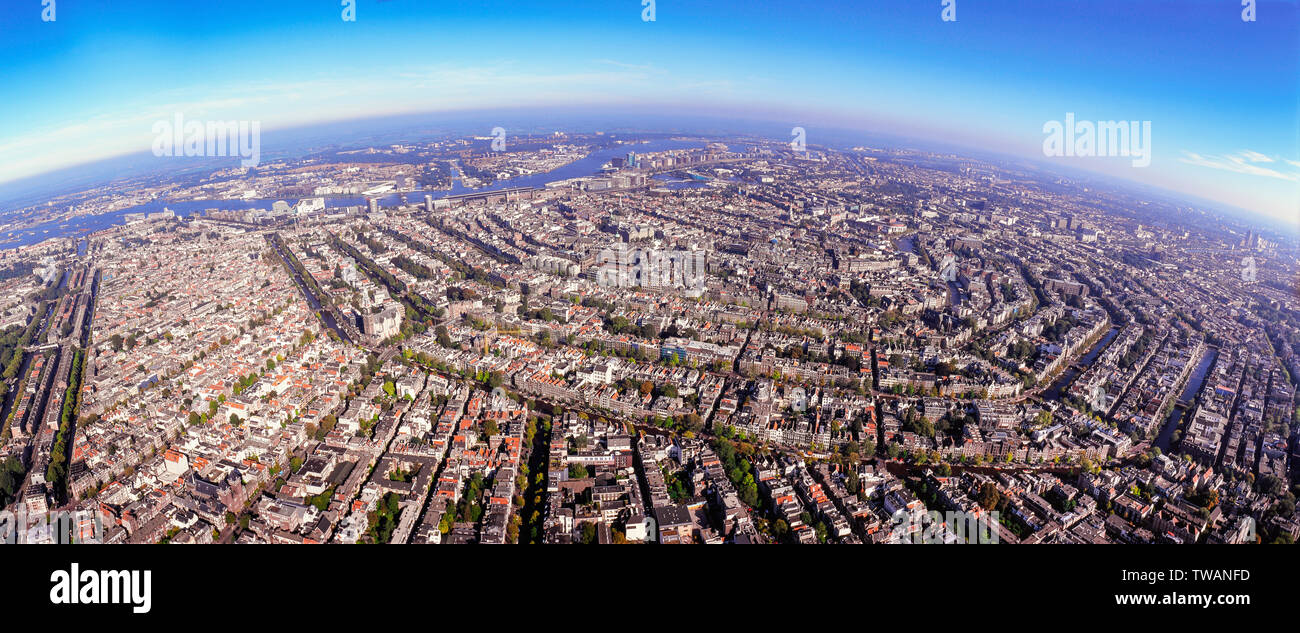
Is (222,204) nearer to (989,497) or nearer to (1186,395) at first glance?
(989,497)

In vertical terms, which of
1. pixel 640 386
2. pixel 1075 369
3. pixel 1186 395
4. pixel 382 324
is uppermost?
pixel 382 324

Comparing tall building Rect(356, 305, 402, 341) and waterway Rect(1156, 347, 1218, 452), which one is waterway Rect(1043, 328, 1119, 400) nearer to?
waterway Rect(1156, 347, 1218, 452)

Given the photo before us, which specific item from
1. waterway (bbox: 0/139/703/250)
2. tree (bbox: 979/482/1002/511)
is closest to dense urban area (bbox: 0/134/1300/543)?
tree (bbox: 979/482/1002/511)

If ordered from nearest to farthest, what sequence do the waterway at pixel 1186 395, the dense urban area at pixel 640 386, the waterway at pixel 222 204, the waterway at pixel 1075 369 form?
the dense urban area at pixel 640 386
the waterway at pixel 1186 395
the waterway at pixel 1075 369
the waterway at pixel 222 204

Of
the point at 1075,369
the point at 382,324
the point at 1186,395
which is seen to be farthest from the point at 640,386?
the point at 1186,395

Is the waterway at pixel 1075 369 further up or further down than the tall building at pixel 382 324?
further down

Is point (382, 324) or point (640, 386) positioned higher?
point (382, 324)

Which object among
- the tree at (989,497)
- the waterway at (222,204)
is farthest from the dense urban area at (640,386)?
the waterway at (222,204)

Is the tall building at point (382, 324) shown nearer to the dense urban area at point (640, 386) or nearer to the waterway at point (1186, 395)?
the dense urban area at point (640, 386)
